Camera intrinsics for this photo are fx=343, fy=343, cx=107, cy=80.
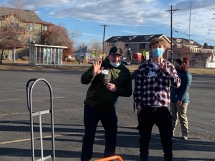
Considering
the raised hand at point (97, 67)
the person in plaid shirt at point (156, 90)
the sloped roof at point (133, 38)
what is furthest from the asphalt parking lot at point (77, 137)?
the sloped roof at point (133, 38)

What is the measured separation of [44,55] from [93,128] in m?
44.3

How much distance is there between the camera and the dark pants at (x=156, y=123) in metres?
5.18

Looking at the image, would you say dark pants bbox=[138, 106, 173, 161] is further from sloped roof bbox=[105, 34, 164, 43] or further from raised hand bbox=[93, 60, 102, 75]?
sloped roof bbox=[105, 34, 164, 43]

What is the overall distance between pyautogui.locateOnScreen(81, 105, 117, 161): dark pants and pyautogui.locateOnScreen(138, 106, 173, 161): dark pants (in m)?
0.47

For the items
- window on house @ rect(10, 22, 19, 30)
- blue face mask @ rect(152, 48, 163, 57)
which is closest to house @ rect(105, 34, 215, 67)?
window on house @ rect(10, 22, 19, 30)

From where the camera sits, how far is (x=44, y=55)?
48.6 meters

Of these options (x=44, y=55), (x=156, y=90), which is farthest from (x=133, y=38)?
(x=156, y=90)

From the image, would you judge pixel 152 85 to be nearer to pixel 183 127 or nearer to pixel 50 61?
pixel 183 127

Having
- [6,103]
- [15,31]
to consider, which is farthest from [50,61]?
[6,103]

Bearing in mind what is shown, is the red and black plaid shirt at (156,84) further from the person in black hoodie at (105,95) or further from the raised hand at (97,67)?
the raised hand at (97,67)

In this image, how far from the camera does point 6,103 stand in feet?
42.2

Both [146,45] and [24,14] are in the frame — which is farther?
[146,45]

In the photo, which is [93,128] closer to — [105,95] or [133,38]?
[105,95]

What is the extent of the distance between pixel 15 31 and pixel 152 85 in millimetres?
49119
